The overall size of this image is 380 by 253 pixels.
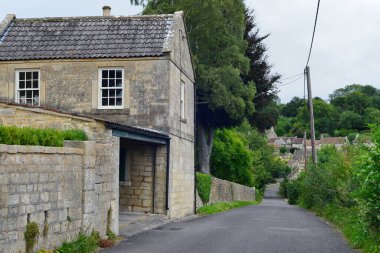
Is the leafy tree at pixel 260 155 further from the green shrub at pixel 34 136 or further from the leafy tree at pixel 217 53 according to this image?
the green shrub at pixel 34 136

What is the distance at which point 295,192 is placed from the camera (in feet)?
164

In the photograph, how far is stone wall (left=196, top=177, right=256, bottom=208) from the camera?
3362cm

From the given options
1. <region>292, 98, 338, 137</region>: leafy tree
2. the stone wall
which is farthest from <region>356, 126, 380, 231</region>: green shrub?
<region>292, 98, 338, 137</region>: leafy tree

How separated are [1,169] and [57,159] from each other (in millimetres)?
2070

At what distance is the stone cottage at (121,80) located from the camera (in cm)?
2028

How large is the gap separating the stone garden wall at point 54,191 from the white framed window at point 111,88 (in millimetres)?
7345

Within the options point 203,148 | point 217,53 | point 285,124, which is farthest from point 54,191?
point 285,124

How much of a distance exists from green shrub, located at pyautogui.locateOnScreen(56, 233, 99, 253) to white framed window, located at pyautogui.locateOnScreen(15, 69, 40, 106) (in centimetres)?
1100

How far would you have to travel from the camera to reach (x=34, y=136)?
10.7 metres

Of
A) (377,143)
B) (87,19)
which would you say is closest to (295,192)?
(87,19)

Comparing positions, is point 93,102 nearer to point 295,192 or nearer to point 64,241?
point 64,241

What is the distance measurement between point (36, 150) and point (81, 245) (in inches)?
90.8

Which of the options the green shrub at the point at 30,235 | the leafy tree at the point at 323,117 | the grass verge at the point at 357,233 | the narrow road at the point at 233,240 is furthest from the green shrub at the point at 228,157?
the leafy tree at the point at 323,117

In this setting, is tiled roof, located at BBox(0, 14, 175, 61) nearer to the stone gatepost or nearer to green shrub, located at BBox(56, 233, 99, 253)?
the stone gatepost
